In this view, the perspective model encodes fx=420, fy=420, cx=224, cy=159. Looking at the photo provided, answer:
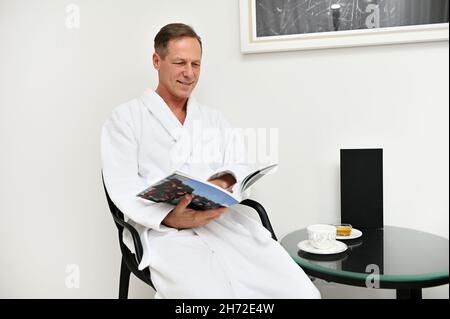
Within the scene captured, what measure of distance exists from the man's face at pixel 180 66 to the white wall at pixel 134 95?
0.30 metres

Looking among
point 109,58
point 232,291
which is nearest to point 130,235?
point 232,291

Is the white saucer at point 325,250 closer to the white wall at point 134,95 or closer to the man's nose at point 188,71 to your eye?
the white wall at point 134,95

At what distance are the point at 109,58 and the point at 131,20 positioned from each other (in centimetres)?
20

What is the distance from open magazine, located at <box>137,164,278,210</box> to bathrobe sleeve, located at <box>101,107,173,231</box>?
0.06 metres

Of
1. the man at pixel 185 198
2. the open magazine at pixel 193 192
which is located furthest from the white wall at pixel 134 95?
the open magazine at pixel 193 192

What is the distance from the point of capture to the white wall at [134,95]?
170 cm

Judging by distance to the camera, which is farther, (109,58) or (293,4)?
(109,58)

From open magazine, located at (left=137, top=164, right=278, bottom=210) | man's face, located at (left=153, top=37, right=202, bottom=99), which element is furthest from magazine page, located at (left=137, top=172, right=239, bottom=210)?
man's face, located at (left=153, top=37, right=202, bottom=99)

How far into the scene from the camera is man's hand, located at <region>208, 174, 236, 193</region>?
4.76ft

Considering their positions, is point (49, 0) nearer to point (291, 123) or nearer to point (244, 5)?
point (244, 5)

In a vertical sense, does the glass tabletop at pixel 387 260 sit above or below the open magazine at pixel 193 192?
below

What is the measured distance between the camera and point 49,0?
78.1 inches

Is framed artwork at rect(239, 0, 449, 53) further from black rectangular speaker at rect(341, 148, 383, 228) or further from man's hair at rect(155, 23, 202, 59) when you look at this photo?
black rectangular speaker at rect(341, 148, 383, 228)

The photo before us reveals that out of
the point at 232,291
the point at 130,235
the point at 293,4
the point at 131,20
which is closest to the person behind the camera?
the point at 232,291
